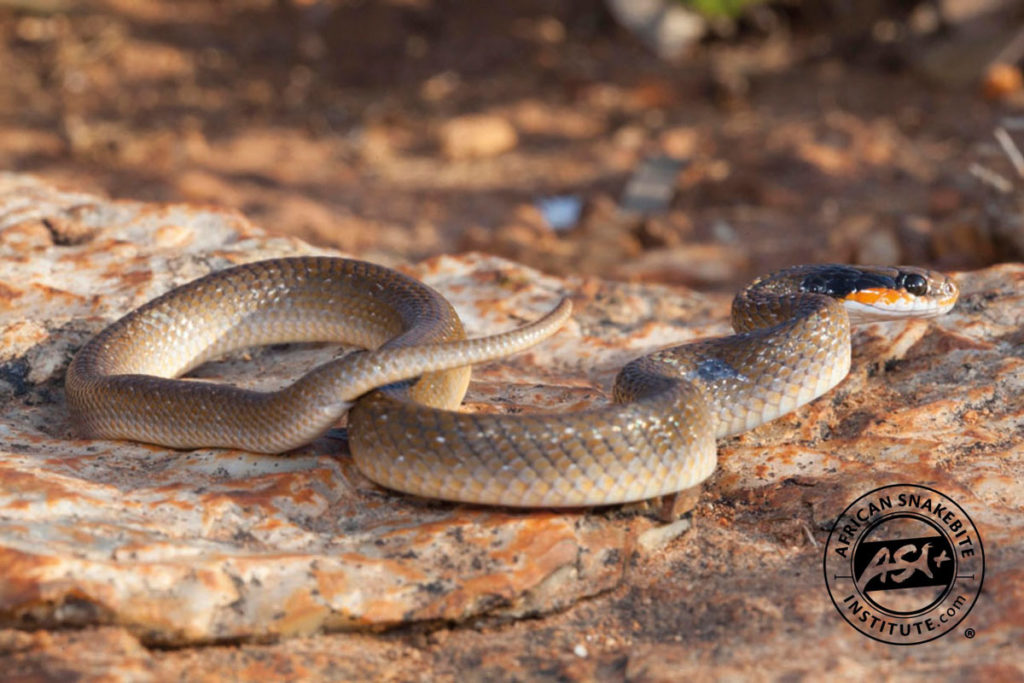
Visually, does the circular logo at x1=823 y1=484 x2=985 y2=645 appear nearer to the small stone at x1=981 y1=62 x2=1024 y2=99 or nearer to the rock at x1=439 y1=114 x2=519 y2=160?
the rock at x1=439 y1=114 x2=519 y2=160

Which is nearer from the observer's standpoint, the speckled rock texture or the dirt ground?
the speckled rock texture

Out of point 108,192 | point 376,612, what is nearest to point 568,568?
point 376,612

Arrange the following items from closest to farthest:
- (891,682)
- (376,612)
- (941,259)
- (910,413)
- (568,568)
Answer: (891,682) < (376,612) < (568,568) < (910,413) < (941,259)

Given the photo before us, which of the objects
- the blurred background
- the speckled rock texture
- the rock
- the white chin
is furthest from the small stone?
the white chin

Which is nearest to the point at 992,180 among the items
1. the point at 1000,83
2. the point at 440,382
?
the point at 440,382

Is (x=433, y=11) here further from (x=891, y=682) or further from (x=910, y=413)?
(x=891, y=682)

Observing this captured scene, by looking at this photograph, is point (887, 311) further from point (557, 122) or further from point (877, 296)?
point (557, 122)
